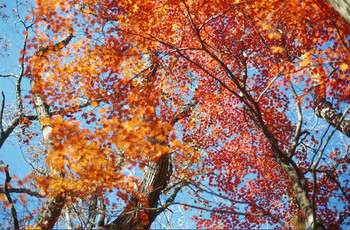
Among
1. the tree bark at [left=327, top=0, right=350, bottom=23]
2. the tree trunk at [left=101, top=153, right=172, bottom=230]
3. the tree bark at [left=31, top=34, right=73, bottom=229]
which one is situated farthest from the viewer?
the tree trunk at [left=101, top=153, right=172, bottom=230]

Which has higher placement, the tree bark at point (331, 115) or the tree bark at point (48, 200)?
the tree bark at point (331, 115)

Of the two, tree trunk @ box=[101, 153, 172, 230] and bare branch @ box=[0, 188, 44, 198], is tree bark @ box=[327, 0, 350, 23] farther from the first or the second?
bare branch @ box=[0, 188, 44, 198]

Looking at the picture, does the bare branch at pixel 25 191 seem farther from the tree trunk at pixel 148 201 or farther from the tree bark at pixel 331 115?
the tree bark at pixel 331 115

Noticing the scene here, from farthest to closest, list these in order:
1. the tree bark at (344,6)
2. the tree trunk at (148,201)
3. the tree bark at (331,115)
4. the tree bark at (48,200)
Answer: the tree bark at (331,115) → the tree trunk at (148,201) → the tree bark at (48,200) → the tree bark at (344,6)

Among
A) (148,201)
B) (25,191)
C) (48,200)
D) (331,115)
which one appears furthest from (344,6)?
(25,191)

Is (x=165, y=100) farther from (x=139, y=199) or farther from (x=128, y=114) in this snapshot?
(x=139, y=199)

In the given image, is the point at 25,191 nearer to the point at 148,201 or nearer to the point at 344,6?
the point at 148,201

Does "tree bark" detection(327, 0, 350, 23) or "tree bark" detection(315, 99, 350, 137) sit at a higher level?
"tree bark" detection(315, 99, 350, 137)

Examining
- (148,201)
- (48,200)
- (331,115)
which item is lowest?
(48,200)

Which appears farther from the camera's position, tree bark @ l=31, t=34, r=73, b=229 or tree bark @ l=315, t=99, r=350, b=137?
tree bark @ l=315, t=99, r=350, b=137

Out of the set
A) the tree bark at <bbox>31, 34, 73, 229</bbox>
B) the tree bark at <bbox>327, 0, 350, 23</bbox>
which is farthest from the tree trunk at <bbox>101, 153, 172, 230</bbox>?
the tree bark at <bbox>327, 0, 350, 23</bbox>

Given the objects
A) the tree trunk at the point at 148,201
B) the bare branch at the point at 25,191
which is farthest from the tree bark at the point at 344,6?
the bare branch at the point at 25,191

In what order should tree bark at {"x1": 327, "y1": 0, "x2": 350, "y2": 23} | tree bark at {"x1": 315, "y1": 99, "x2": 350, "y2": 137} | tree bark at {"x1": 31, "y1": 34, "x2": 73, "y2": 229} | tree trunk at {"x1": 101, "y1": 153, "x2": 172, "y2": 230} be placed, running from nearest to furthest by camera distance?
1. tree bark at {"x1": 327, "y1": 0, "x2": 350, "y2": 23}
2. tree bark at {"x1": 31, "y1": 34, "x2": 73, "y2": 229}
3. tree trunk at {"x1": 101, "y1": 153, "x2": 172, "y2": 230}
4. tree bark at {"x1": 315, "y1": 99, "x2": 350, "y2": 137}

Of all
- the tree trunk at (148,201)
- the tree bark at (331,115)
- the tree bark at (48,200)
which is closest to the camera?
the tree bark at (48,200)
